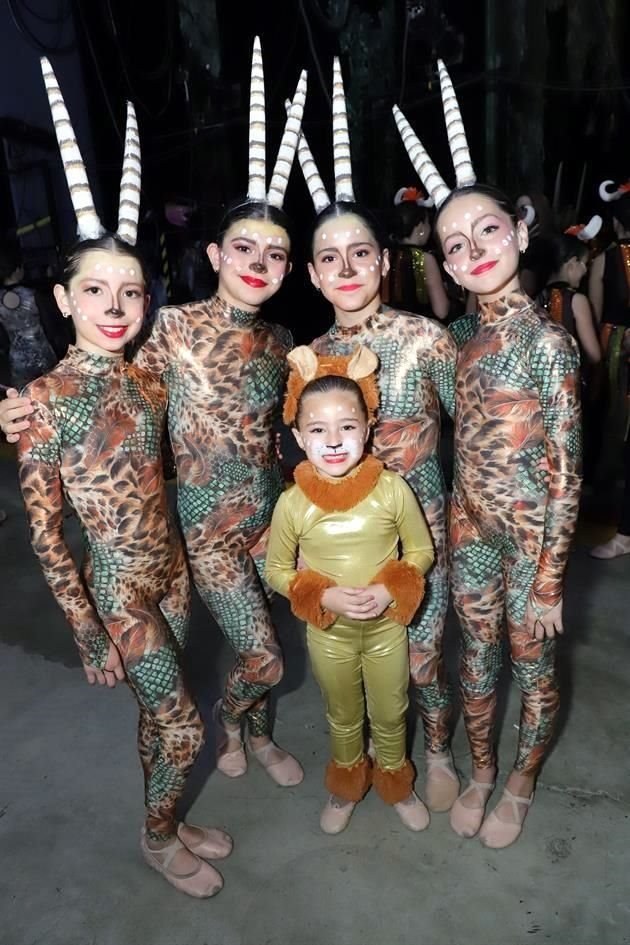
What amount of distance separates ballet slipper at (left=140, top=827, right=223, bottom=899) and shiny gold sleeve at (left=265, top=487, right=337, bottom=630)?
2.65 feet

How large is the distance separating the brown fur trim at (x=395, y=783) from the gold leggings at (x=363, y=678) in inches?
1.4

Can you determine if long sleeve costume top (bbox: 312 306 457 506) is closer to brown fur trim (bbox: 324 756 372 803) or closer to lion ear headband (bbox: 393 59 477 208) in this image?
lion ear headband (bbox: 393 59 477 208)

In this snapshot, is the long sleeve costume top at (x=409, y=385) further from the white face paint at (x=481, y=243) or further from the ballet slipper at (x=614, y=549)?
the ballet slipper at (x=614, y=549)

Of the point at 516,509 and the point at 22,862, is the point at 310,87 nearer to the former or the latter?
the point at 516,509

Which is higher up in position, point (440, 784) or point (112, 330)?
point (112, 330)

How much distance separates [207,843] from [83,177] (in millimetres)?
1913

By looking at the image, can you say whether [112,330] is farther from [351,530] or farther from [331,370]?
[351,530]

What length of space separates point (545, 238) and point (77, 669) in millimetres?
3369

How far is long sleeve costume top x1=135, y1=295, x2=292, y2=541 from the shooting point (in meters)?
2.11

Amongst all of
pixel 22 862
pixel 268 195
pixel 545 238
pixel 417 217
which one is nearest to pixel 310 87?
→ pixel 417 217

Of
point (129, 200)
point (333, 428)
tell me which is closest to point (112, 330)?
point (129, 200)

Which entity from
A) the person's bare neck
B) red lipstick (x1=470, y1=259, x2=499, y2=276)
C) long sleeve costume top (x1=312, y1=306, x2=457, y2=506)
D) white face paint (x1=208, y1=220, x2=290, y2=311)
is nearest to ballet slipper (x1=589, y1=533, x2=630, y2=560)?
long sleeve costume top (x1=312, y1=306, x2=457, y2=506)

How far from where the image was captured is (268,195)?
2131mm

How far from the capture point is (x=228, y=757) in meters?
2.58
